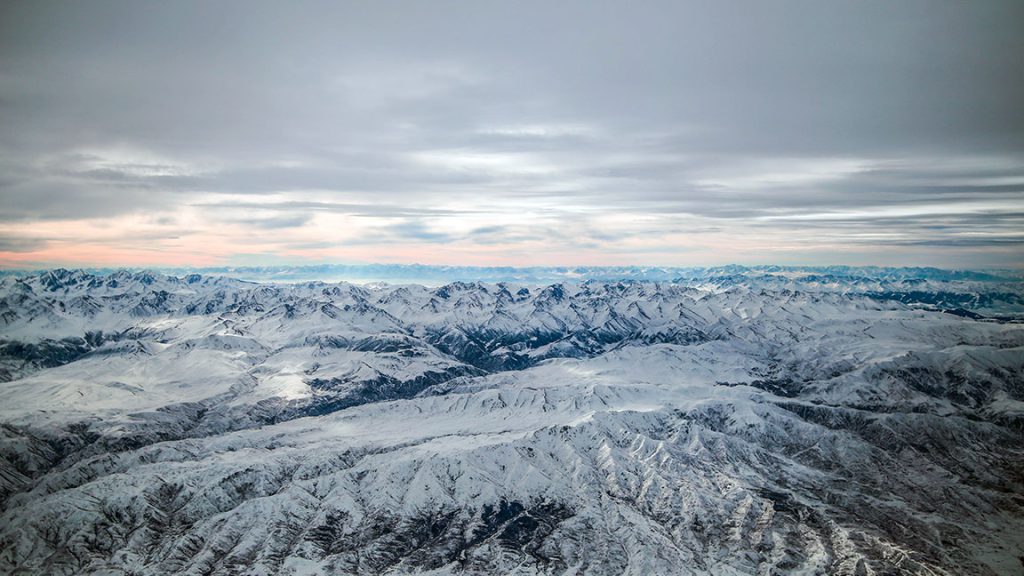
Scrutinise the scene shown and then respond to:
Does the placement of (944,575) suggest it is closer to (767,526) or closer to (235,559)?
(767,526)

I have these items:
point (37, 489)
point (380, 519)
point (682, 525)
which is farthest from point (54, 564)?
point (682, 525)

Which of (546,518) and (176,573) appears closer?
(176,573)

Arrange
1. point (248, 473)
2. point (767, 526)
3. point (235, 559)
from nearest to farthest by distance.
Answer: point (235, 559) < point (767, 526) < point (248, 473)

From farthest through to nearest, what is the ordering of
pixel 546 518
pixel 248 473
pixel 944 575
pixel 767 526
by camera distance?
pixel 248 473 → pixel 546 518 → pixel 767 526 → pixel 944 575

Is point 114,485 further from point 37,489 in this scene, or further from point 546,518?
point 546,518

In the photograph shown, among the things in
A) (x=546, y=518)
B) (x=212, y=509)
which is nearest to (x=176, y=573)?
(x=212, y=509)

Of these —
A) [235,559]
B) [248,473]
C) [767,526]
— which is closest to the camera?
[235,559]

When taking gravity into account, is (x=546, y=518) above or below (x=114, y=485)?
below

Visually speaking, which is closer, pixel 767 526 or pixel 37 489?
pixel 767 526

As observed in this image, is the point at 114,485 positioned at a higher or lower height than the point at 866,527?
higher
